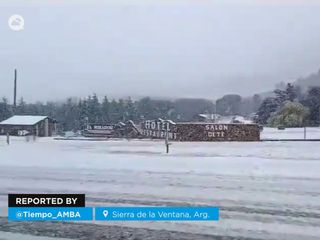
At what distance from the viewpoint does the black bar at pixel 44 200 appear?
9.61 feet

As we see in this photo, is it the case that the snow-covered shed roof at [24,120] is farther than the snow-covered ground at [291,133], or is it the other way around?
the snow-covered ground at [291,133]

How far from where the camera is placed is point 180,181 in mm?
4695

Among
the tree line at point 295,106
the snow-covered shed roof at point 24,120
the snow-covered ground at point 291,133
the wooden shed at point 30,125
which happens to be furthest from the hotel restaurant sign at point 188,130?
the snow-covered shed roof at point 24,120

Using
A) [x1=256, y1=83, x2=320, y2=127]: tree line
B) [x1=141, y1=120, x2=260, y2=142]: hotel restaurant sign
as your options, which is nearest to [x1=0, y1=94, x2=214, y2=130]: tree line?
[x1=141, y1=120, x2=260, y2=142]: hotel restaurant sign

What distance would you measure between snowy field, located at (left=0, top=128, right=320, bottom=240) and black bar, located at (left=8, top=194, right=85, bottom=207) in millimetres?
221

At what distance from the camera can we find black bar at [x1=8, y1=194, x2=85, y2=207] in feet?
9.61

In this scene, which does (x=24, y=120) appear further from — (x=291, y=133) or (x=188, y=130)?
(x=291, y=133)

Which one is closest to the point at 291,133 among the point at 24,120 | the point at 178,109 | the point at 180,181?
the point at 178,109

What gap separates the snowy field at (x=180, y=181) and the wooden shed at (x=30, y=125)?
0.33ft

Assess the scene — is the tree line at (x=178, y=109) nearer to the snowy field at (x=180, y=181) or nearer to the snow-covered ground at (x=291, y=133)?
the snow-covered ground at (x=291, y=133)

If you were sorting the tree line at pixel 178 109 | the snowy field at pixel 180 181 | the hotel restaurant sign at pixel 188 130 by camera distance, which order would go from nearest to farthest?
the snowy field at pixel 180 181
the tree line at pixel 178 109
the hotel restaurant sign at pixel 188 130

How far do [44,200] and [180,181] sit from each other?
2.10 meters

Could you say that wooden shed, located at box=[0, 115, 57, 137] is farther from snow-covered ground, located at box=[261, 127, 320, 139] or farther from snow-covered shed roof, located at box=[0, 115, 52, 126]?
snow-covered ground, located at box=[261, 127, 320, 139]

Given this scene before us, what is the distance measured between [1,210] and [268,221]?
2.50 m
